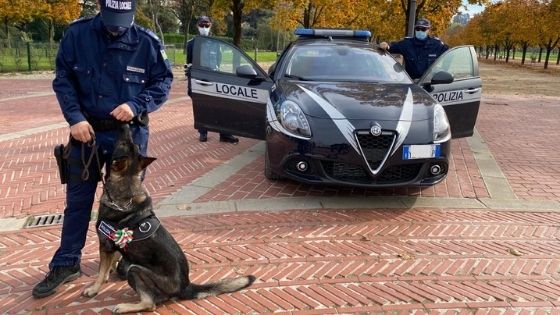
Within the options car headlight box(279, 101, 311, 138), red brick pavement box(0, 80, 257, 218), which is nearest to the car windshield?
car headlight box(279, 101, 311, 138)

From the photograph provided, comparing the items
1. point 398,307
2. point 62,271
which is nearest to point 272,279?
point 398,307

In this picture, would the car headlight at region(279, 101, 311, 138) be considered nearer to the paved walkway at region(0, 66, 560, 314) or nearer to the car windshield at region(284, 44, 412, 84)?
the paved walkway at region(0, 66, 560, 314)

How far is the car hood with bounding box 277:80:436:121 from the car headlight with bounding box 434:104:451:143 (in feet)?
0.25

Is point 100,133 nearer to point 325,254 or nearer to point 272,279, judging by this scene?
point 272,279

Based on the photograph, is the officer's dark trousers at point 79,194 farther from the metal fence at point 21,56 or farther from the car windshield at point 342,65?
the metal fence at point 21,56

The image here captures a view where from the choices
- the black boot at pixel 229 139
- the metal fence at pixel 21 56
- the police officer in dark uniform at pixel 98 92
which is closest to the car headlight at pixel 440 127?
the police officer in dark uniform at pixel 98 92

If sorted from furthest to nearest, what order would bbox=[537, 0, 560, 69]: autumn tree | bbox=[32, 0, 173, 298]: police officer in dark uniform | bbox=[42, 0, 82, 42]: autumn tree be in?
bbox=[537, 0, 560, 69]: autumn tree < bbox=[42, 0, 82, 42]: autumn tree < bbox=[32, 0, 173, 298]: police officer in dark uniform

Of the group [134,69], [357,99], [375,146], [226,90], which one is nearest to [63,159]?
[134,69]

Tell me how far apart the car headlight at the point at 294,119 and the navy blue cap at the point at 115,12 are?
212 centimetres

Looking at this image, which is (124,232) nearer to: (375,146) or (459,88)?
(375,146)

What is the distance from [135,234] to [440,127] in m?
3.16

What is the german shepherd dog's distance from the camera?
2.72 meters

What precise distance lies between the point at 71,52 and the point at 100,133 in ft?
1.66

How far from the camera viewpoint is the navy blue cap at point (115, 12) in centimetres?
269
